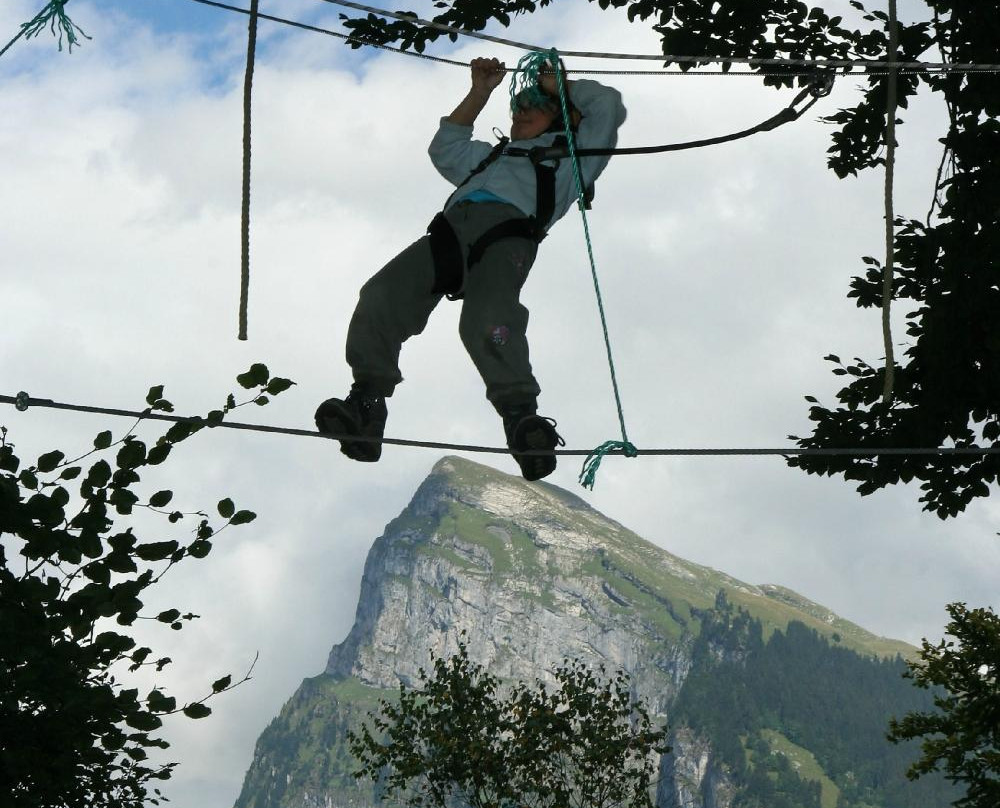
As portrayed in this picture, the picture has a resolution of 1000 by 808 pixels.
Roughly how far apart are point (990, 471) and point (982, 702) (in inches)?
395

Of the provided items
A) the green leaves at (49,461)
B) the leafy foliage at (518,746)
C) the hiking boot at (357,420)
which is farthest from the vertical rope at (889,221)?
the leafy foliage at (518,746)

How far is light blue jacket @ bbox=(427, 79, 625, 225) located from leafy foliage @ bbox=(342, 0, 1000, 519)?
4.16 meters

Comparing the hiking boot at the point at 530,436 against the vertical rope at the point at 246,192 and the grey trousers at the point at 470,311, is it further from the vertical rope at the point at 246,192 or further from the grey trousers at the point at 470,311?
the vertical rope at the point at 246,192

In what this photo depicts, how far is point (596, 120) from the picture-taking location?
777cm

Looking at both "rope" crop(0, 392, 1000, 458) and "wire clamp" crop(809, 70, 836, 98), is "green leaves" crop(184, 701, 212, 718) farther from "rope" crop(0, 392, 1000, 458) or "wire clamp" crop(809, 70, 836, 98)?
"wire clamp" crop(809, 70, 836, 98)

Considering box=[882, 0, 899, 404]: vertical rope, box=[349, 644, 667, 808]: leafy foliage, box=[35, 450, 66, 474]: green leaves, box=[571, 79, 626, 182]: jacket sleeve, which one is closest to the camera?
box=[882, 0, 899, 404]: vertical rope

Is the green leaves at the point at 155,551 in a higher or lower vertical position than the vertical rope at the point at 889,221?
lower

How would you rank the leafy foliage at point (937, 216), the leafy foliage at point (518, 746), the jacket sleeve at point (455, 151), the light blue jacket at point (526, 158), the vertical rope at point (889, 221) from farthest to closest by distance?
the leafy foliage at point (518, 746)
the leafy foliage at point (937, 216)
the jacket sleeve at point (455, 151)
the light blue jacket at point (526, 158)
the vertical rope at point (889, 221)

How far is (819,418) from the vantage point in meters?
12.9

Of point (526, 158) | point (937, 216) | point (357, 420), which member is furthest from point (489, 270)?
point (937, 216)

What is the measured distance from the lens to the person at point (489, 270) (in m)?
7.35

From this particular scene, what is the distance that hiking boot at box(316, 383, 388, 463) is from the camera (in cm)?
744

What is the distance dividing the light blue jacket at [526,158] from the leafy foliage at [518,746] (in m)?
16.9

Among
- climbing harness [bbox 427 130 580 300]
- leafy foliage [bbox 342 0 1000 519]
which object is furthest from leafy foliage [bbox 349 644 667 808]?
climbing harness [bbox 427 130 580 300]
